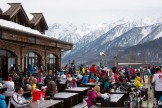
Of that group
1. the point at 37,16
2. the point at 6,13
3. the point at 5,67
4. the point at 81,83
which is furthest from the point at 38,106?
the point at 37,16

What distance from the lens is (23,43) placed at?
28.5m

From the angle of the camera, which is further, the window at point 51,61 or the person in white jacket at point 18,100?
the window at point 51,61

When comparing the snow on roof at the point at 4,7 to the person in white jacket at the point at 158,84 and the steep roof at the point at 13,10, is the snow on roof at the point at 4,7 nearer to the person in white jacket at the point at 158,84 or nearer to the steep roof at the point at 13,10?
the steep roof at the point at 13,10

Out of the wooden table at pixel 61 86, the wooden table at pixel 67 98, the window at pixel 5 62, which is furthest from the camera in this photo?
the window at pixel 5 62

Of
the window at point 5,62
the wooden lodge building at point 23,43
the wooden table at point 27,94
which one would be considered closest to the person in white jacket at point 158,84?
the wooden table at point 27,94

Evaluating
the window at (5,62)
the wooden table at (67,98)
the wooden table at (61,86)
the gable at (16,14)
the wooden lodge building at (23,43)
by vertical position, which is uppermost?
the gable at (16,14)

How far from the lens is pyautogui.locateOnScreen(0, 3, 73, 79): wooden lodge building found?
79.0 ft

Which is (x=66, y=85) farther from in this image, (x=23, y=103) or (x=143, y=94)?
(x=23, y=103)

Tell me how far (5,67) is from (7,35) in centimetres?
606

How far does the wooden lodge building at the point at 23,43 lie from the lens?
24.1 meters

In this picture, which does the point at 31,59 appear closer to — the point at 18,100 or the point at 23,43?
the point at 23,43

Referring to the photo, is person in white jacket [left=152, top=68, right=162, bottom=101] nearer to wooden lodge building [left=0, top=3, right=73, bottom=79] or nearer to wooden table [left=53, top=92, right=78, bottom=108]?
wooden table [left=53, top=92, right=78, bottom=108]

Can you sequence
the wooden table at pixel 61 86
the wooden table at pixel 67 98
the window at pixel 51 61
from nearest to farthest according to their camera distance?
1. the wooden table at pixel 67 98
2. the wooden table at pixel 61 86
3. the window at pixel 51 61

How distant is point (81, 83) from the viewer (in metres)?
24.9
